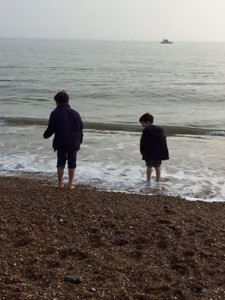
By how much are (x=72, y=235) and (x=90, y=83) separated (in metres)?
28.5

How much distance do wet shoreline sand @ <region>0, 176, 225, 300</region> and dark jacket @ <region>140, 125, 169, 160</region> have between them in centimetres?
176

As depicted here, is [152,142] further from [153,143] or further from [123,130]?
[123,130]

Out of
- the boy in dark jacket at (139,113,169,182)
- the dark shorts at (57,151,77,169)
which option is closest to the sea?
the boy in dark jacket at (139,113,169,182)

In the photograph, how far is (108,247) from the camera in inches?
194

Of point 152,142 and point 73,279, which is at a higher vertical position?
point 152,142

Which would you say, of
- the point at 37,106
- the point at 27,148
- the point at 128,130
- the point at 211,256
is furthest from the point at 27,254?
the point at 37,106

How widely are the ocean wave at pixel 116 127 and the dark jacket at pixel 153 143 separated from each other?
672 centimetres

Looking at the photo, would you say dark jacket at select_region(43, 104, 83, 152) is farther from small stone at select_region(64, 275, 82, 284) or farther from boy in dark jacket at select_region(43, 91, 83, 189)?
small stone at select_region(64, 275, 82, 284)

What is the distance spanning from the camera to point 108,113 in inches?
810

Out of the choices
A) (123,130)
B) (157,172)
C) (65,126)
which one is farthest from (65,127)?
(123,130)

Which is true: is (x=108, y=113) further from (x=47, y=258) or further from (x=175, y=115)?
(x=47, y=258)

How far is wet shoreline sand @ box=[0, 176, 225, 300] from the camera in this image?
392cm

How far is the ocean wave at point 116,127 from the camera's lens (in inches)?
631

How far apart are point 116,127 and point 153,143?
8.03 m
